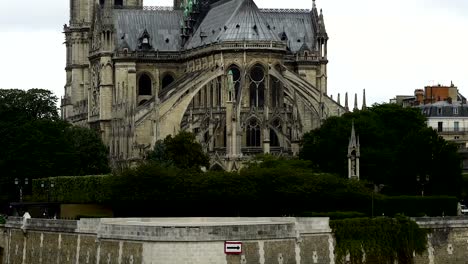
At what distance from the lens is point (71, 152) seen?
100m

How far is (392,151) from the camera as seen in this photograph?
291 feet

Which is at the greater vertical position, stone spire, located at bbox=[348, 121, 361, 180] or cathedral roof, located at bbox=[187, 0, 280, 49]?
cathedral roof, located at bbox=[187, 0, 280, 49]

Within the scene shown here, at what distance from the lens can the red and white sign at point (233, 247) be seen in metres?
57.3

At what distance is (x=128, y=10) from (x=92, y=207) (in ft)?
165

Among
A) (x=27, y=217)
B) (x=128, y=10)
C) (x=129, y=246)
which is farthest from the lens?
(x=128, y=10)

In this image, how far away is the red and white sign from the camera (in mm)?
57344

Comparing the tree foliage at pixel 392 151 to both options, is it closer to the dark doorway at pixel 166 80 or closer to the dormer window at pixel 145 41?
the dark doorway at pixel 166 80

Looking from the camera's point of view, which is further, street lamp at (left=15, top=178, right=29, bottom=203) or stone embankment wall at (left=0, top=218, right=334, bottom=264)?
street lamp at (left=15, top=178, right=29, bottom=203)

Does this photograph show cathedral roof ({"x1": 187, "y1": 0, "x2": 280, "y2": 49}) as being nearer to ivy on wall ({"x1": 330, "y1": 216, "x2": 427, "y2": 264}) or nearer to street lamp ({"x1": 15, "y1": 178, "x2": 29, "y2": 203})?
street lamp ({"x1": 15, "y1": 178, "x2": 29, "y2": 203})

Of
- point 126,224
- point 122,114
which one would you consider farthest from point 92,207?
point 122,114

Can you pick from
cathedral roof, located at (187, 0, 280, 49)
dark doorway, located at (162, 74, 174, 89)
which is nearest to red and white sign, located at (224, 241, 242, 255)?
cathedral roof, located at (187, 0, 280, 49)

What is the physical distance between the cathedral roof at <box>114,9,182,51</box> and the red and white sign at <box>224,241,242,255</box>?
224 feet

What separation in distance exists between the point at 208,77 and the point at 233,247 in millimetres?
56830

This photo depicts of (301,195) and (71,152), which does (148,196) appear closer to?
(301,195)
